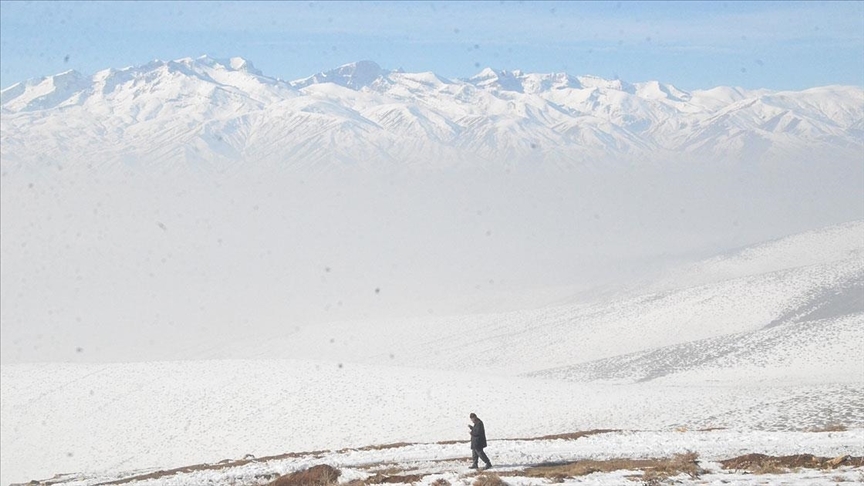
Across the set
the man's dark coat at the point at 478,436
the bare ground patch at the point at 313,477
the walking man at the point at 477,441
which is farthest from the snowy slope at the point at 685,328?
the bare ground patch at the point at 313,477

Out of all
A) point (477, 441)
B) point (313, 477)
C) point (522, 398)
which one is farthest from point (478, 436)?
point (522, 398)

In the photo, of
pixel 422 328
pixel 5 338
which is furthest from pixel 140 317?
pixel 422 328

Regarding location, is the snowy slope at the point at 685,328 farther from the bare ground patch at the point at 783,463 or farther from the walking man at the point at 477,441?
the walking man at the point at 477,441

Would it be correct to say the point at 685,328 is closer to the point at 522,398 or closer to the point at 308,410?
the point at 522,398

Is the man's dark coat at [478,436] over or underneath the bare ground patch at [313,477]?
over

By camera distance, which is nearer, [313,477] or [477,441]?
[477,441]

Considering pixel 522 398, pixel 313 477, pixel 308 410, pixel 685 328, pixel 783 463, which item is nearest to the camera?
pixel 783 463

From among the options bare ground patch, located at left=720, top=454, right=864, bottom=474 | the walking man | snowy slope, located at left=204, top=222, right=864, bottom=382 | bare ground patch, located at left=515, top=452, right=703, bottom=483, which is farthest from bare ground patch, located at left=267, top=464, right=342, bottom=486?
snowy slope, located at left=204, top=222, right=864, bottom=382

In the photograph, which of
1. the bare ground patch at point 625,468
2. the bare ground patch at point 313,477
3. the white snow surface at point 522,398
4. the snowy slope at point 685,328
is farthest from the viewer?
the snowy slope at point 685,328

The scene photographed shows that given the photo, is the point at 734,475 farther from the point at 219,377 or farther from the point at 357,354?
the point at 357,354

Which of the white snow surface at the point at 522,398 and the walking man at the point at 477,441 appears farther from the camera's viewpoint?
the white snow surface at the point at 522,398

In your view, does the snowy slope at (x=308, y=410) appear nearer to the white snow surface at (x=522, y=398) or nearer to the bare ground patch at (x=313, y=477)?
the white snow surface at (x=522, y=398)

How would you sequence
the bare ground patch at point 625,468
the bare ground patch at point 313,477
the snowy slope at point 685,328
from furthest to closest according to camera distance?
the snowy slope at point 685,328 < the bare ground patch at point 313,477 < the bare ground patch at point 625,468

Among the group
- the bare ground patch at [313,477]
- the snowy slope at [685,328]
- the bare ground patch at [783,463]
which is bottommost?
the bare ground patch at [783,463]
